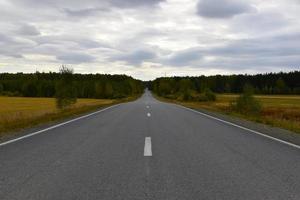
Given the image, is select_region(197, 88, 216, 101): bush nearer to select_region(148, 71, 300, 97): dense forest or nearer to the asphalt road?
select_region(148, 71, 300, 97): dense forest

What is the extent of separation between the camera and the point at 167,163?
23.3 feet

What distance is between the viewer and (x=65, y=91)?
35469mm

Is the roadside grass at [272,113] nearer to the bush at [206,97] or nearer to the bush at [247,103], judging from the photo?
the bush at [247,103]

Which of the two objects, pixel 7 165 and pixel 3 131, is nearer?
pixel 7 165

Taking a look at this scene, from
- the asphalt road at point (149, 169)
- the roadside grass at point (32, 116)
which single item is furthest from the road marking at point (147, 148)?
the roadside grass at point (32, 116)

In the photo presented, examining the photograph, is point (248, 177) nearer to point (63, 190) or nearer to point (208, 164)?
point (208, 164)

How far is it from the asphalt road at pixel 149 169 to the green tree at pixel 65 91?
25.2m

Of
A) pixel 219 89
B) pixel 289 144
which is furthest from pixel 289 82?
pixel 289 144

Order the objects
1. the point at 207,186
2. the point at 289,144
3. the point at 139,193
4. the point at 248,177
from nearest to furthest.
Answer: the point at 139,193
the point at 207,186
the point at 248,177
the point at 289,144

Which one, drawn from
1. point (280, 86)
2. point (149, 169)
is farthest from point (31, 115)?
point (280, 86)

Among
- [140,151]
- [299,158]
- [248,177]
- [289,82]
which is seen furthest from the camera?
[289,82]

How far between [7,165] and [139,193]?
10.5 feet

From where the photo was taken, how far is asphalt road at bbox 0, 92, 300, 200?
5.04 meters

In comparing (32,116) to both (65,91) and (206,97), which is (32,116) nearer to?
(65,91)
